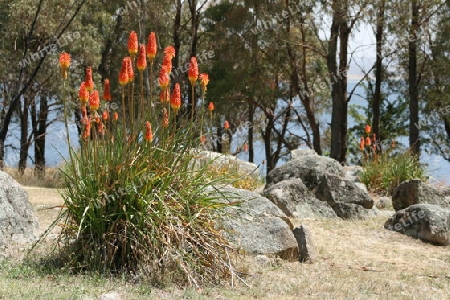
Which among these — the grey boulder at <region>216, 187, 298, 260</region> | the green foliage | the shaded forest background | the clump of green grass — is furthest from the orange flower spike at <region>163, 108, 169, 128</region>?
the shaded forest background

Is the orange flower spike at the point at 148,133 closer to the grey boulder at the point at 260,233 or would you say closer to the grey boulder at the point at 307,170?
the grey boulder at the point at 260,233

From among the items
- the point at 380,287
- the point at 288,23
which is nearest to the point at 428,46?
the point at 288,23

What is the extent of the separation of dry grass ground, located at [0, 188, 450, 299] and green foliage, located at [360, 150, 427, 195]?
4993 mm

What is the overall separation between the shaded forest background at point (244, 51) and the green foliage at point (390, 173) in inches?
166

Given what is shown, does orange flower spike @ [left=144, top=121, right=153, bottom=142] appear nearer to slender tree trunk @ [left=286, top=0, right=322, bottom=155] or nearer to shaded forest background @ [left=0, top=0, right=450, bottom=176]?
shaded forest background @ [left=0, top=0, right=450, bottom=176]

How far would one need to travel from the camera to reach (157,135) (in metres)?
5.66

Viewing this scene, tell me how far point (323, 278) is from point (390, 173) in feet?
27.2

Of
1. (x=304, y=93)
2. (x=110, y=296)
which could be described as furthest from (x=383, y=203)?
(x=304, y=93)

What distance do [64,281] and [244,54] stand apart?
18822mm

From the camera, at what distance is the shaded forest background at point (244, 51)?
1895 cm

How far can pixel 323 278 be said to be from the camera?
5957 mm

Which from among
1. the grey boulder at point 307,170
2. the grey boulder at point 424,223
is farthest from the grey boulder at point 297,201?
the grey boulder at point 424,223

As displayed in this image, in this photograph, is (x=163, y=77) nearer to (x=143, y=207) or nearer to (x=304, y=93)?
(x=143, y=207)

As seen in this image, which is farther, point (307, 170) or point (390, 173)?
point (390, 173)
